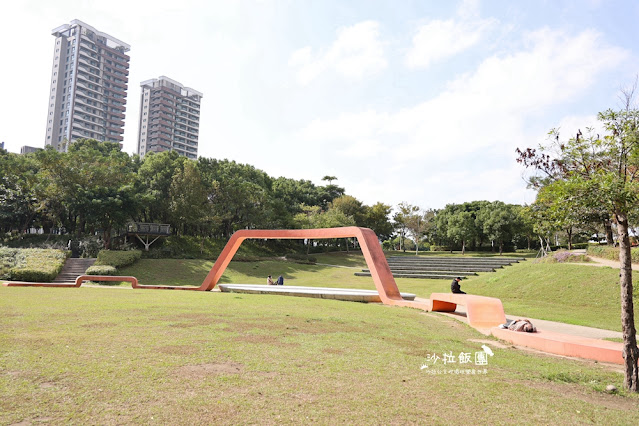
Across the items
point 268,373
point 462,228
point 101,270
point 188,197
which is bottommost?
point 101,270

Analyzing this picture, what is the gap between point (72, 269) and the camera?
26.3m

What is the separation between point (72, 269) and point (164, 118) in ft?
297

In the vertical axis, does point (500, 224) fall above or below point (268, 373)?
above

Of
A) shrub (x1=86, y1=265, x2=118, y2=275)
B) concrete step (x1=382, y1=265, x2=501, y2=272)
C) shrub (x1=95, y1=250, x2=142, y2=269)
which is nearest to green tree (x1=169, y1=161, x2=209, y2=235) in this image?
shrub (x1=95, y1=250, x2=142, y2=269)

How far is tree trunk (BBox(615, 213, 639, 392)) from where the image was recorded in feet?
19.0

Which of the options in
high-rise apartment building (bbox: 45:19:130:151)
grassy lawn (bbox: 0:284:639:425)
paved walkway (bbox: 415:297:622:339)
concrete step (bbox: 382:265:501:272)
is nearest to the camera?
grassy lawn (bbox: 0:284:639:425)

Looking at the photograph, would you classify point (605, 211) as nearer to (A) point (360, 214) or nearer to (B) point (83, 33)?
(A) point (360, 214)

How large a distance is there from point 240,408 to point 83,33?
110356 millimetres

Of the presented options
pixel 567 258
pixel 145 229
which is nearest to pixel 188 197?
pixel 145 229

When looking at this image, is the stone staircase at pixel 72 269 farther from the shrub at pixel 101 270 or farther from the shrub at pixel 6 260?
the shrub at pixel 6 260

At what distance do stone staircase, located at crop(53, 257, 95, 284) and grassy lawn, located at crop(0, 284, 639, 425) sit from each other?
58.3ft

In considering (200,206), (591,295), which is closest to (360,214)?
(200,206)

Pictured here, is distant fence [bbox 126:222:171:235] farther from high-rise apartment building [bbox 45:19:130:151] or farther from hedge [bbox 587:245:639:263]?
high-rise apartment building [bbox 45:19:130:151]
